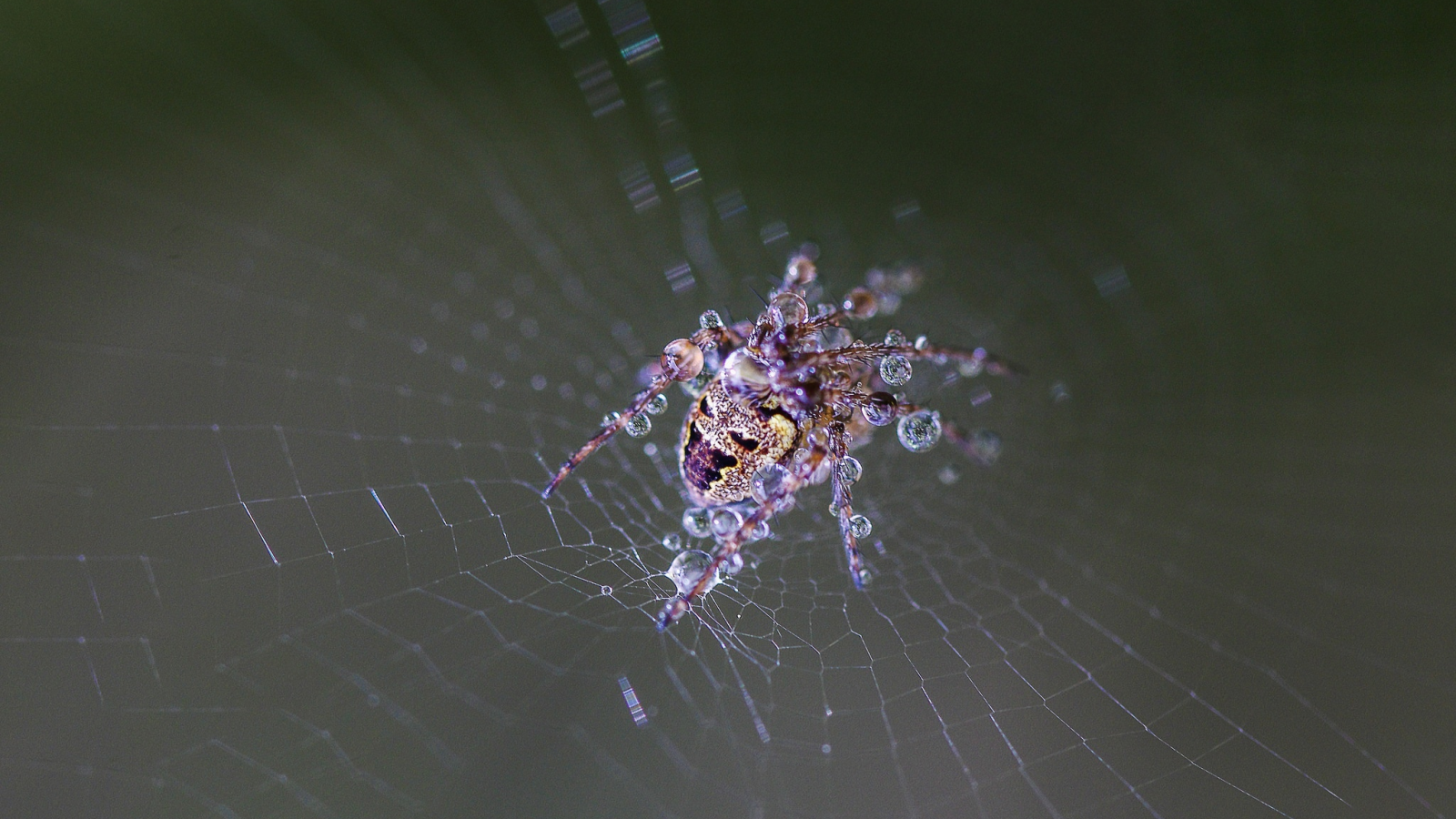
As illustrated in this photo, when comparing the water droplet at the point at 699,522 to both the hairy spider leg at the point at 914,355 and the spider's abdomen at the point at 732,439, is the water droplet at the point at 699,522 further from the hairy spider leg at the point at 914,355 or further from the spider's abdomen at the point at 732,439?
the hairy spider leg at the point at 914,355

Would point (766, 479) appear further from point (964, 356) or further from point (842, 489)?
point (964, 356)

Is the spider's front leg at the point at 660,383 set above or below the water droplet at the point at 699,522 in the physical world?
above

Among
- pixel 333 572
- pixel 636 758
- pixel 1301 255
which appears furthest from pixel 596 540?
pixel 1301 255

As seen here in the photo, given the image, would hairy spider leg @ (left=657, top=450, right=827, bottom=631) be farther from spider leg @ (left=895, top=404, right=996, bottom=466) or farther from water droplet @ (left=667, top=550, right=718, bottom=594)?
spider leg @ (left=895, top=404, right=996, bottom=466)

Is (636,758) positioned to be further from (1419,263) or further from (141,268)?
(1419,263)

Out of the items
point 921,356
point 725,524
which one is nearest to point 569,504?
point 725,524

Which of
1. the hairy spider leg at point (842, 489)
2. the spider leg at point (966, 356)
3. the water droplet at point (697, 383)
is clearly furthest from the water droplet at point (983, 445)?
the water droplet at point (697, 383)

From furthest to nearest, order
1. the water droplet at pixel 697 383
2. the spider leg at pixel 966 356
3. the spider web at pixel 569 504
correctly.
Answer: the spider web at pixel 569 504
the water droplet at pixel 697 383
the spider leg at pixel 966 356
